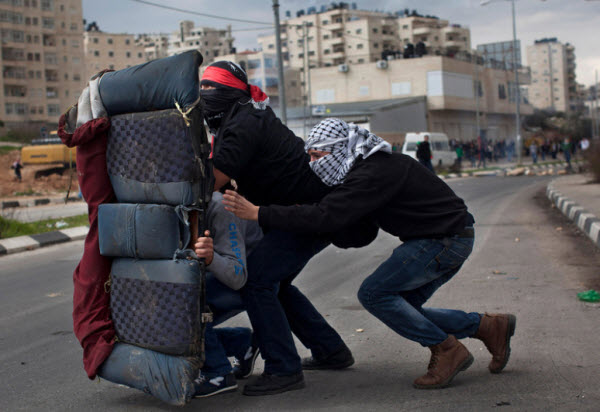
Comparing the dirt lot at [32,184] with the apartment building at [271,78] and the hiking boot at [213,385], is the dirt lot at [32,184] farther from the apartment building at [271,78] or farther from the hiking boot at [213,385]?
the apartment building at [271,78]

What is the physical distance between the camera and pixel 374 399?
3752 mm

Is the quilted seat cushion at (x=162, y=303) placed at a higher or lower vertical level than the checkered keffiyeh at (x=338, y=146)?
lower

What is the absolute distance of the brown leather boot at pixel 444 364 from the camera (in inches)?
152

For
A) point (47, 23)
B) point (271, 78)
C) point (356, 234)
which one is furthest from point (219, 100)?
point (47, 23)

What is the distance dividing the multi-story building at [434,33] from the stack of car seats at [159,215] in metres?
130

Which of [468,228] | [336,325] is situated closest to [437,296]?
[336,325]

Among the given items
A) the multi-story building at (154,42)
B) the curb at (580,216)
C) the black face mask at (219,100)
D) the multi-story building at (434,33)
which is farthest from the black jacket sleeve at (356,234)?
the multi-story building at (154,42)

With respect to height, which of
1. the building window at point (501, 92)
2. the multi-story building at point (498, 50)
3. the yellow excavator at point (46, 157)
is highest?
the multi-story building at point (498, 50)

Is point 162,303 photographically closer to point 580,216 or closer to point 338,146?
point 338,146

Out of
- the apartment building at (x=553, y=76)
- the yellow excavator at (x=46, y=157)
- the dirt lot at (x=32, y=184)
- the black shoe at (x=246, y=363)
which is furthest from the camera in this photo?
the apartment building at (x=553, y=76)

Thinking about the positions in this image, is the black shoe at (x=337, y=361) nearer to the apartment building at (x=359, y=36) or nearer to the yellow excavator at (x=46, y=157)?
the yellow excavator at (x=46, y=157)

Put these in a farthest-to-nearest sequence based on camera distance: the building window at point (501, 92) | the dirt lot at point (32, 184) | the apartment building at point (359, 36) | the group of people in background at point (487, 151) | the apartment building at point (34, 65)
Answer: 1. the apartment building at point (359, 36)
2. the apartment building at point (34, 65)
3. the building window at point (501, 92)
4. the group of people in background at point (487, 151)
5. the dirt lot at point (32, 184)

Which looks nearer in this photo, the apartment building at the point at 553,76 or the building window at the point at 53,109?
the building window at the point at 53,109

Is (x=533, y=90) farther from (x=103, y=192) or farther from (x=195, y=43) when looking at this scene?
(x=103, y=192)
